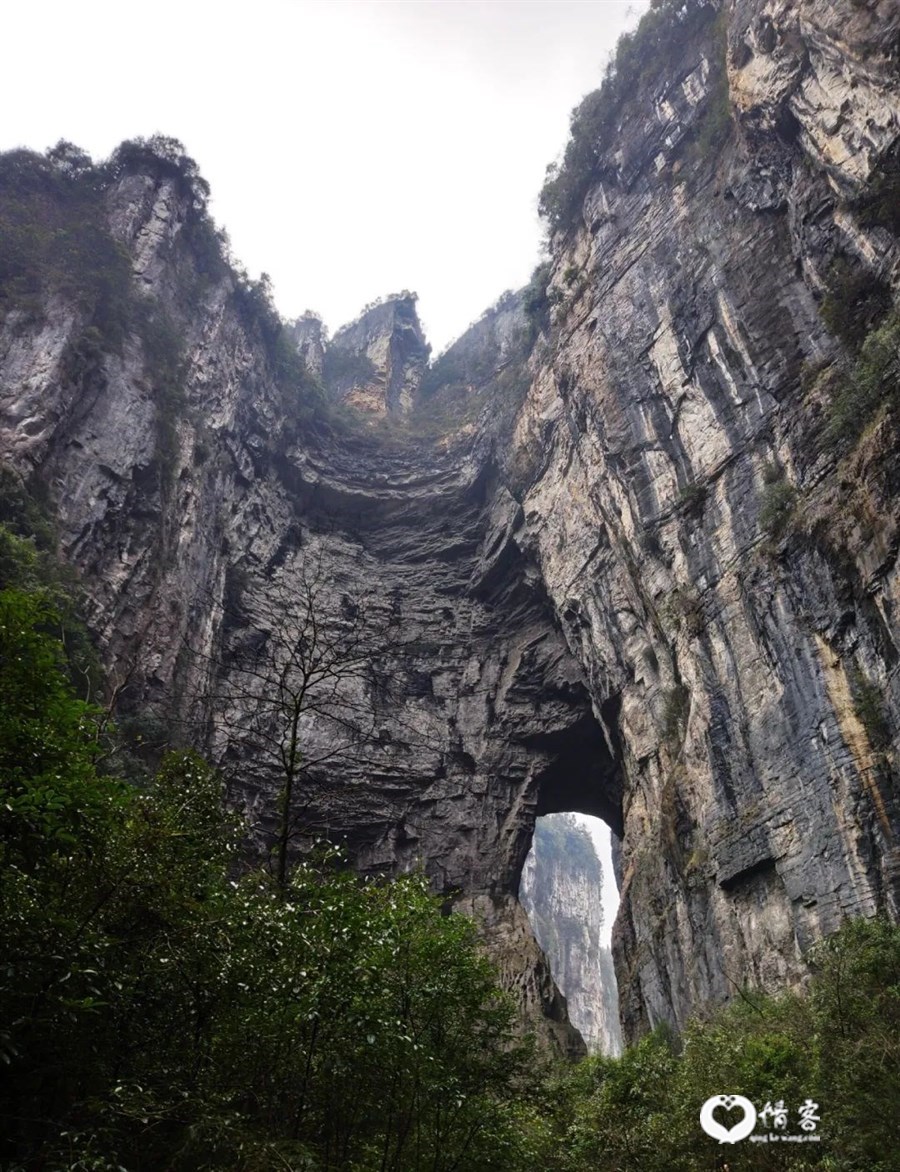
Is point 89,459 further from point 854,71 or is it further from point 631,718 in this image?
point 854,71

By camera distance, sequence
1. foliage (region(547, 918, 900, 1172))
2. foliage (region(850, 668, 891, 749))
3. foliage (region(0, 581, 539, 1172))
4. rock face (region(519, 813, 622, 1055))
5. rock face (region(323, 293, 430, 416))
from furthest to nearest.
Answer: rock face (region(519, 813, 622, 1055))
rock face (region(323, 293, 430, 416))
foliage (region(850, 668, 891, 749))
foliage (region(547, 918, 900, 1172))
foliage (region(0, 581, 539, 1172))

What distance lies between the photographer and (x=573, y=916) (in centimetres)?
6969

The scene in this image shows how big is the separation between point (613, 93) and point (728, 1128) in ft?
96.4

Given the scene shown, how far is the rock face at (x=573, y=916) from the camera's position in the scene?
63.8 meters

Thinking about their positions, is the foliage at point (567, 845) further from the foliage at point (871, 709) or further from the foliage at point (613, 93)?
the foliage at point (871, 709)

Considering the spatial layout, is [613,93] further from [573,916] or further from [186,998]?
[573,916]

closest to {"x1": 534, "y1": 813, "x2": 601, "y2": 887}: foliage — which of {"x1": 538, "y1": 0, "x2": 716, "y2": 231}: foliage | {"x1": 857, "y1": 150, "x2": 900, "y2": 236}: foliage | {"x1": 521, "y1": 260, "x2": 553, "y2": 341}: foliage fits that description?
{"x1": 521, "y1": 260, "x2": 553, "y2": 341}: foliage

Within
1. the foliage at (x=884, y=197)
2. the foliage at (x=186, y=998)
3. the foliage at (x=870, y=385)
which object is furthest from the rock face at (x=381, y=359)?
the foliage at (x=186, y=998)

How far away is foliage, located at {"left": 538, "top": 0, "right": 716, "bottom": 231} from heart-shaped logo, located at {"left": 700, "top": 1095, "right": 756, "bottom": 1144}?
88.7ft

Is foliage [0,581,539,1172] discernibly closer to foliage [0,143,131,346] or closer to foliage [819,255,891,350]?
foliage [819,255,891,350]

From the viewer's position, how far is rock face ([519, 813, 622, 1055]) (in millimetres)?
63812

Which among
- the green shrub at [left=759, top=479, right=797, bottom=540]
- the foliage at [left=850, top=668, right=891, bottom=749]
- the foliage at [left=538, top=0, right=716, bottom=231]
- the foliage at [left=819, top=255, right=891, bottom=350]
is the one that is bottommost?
the foliage at [left=850, top=668, right=891, bottom=749]

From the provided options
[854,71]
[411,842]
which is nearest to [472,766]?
[411,842]

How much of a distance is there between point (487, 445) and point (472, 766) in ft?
40.6
